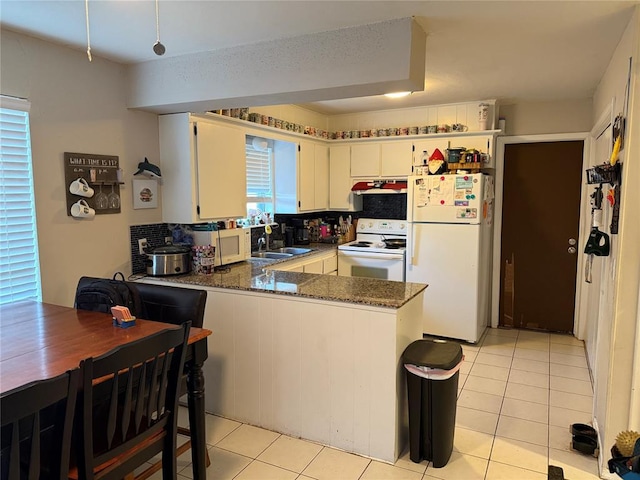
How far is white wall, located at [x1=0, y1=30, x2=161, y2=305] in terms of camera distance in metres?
2.55

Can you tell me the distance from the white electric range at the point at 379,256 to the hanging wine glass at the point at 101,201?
247cm

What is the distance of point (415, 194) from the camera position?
436 cm

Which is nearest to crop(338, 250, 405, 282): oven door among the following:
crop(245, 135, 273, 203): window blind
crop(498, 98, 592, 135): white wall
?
crop(245, 135, 273, 203): window blind

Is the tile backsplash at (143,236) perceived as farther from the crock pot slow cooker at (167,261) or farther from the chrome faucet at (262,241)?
the chrome faucet at (262,241)

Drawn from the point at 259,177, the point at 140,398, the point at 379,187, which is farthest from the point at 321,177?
the point at 140,398

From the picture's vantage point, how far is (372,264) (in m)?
4.65

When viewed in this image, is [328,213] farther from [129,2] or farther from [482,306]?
[129,2]

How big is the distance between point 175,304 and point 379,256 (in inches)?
106

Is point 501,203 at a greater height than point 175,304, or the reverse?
point 501,203

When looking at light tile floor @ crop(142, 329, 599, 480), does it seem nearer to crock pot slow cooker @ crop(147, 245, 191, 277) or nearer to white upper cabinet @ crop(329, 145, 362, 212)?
crock pot slow cooker @ crop(147, 245, 191, 277)

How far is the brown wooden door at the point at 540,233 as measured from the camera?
4.49m

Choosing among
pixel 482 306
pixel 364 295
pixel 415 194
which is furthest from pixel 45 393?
pixel 482 306

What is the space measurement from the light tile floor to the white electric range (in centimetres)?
128

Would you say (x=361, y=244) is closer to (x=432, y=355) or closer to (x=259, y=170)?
(x=259, y=170)
